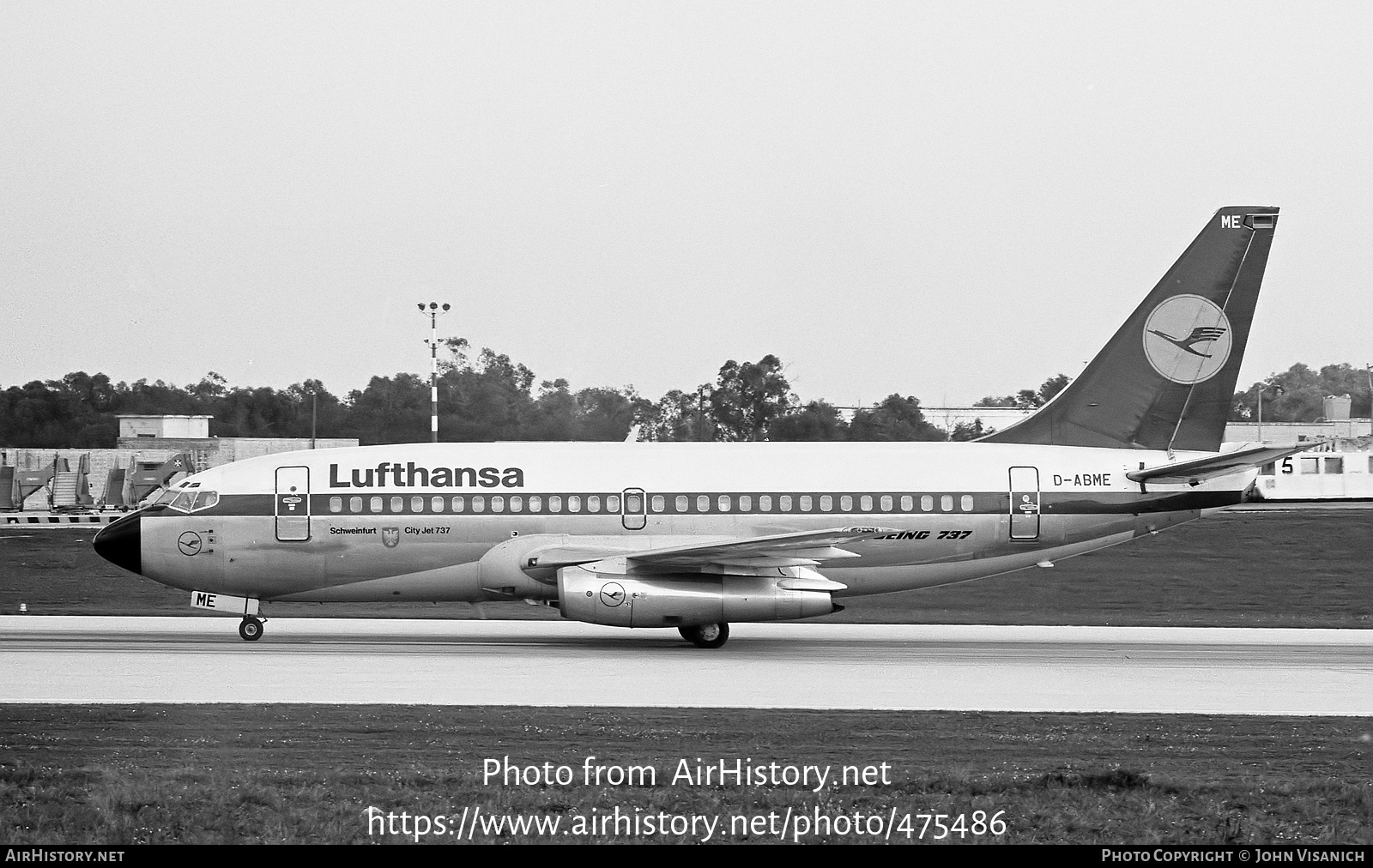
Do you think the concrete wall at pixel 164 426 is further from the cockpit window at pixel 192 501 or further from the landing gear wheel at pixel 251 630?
the landing gear wheel at pixel 251 630

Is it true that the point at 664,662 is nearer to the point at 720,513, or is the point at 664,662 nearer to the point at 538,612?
the point at 720,513

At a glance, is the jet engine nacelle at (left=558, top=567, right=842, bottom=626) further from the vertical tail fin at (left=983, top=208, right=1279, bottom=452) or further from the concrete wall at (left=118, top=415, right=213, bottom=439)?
the concrete wall at (left=118, top=415, right=213, bottom=439)

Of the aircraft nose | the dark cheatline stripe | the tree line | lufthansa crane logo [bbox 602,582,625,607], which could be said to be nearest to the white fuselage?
the dark cheatline stripe

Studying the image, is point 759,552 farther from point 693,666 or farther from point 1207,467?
point 1207,467

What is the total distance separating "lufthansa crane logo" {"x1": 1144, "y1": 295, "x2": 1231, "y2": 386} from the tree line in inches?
412

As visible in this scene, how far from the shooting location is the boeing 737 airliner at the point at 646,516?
24.7m

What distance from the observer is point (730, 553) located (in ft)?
76.8

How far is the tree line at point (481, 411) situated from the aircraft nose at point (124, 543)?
11502 millimetres

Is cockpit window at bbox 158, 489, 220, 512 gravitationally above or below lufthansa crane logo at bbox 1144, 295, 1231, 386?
below

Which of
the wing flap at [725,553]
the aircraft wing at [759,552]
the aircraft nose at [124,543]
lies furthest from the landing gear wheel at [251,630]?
the aircraft wing at [759,552]

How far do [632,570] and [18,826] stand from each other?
13.9 m

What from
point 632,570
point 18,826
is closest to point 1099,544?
point 632,570

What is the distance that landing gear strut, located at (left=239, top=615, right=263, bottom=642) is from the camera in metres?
24.8

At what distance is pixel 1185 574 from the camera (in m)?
37.1
